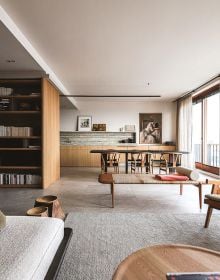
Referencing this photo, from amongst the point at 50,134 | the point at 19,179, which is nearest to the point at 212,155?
the point at 50,134

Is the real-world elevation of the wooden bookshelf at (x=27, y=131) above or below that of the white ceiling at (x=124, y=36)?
below

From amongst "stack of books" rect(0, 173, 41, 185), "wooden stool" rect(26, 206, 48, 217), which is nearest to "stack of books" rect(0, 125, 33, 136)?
"stack of books" rect(0, 173, 41, 185)

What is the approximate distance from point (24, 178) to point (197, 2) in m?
4.80

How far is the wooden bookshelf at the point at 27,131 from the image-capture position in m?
5.06

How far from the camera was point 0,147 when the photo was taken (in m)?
5.38

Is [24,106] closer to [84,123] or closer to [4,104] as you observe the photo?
[4,104]

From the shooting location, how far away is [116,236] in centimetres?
243

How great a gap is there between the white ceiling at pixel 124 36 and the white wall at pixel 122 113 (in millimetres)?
3469

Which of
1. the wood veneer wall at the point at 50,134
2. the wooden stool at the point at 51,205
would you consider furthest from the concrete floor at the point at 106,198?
the wooden stool at the point at 51,205

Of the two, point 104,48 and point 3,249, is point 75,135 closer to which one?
point 104,48

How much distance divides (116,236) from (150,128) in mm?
7643

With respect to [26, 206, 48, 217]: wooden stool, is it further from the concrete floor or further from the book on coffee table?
the book on coffee table

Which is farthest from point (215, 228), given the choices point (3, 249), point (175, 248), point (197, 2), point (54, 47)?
point (54, 47)

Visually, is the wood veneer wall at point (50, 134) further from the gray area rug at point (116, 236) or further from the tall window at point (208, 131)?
the tall window at point (208, 131)
